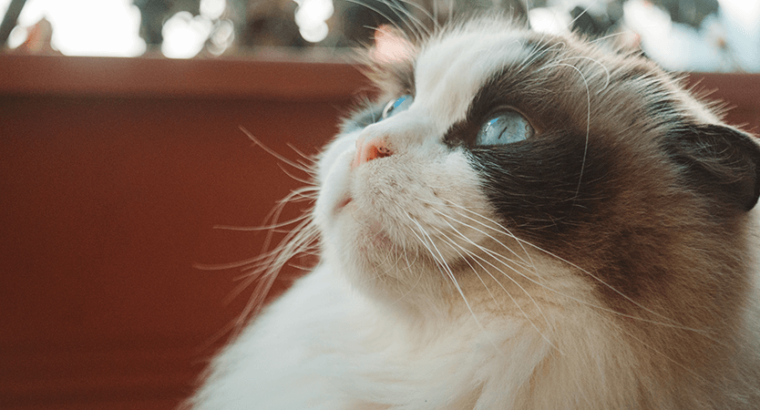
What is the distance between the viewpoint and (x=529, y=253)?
471 millimetres

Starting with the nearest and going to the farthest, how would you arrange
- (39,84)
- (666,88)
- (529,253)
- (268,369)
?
(529,253), (666,88), (268,369), (39,84)

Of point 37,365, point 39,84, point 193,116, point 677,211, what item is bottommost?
point 677,211

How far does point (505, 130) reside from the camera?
1.71 ft

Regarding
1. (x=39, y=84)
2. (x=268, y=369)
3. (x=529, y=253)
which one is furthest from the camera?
(x=39, y=84)

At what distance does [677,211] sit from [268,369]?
0.55 meters

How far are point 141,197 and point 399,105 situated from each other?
56cm

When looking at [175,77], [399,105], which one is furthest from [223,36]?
[399,105]

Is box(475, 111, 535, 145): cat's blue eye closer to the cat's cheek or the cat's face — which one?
the cat's face

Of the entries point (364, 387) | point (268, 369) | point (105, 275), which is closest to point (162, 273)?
point (105, 275)

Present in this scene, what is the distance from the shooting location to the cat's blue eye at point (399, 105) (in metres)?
0.72

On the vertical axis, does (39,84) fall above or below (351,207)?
above

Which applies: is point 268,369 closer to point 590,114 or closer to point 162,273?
point 162,273

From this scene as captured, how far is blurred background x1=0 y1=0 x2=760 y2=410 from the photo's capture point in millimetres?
910

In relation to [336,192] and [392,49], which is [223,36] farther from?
[336,192]
